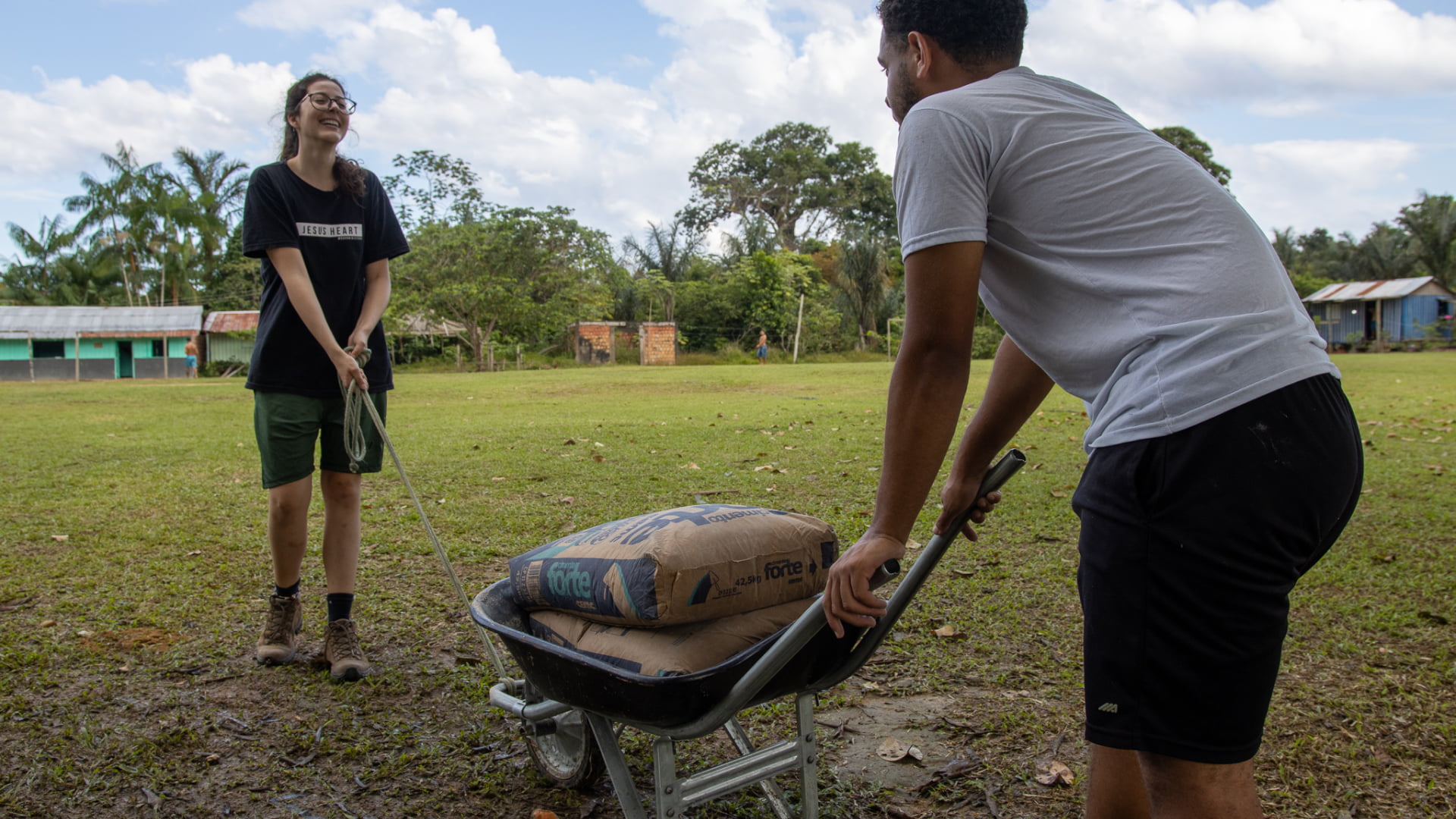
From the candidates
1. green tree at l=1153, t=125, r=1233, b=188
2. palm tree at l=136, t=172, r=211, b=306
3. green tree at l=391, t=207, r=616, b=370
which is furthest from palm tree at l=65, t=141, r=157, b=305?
green tree at l=1153, t=125, r=1233, b=188

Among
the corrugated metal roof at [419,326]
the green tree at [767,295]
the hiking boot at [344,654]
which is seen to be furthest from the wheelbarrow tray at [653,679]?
the green tree at [767,295]

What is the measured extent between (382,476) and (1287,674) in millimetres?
5800

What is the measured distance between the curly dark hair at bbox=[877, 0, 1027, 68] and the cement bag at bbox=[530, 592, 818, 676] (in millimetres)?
1165

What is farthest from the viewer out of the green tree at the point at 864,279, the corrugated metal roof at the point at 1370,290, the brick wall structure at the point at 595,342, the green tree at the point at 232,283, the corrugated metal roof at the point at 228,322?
the green tree at the point at 232,283

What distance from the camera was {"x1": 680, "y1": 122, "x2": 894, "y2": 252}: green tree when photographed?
179ft

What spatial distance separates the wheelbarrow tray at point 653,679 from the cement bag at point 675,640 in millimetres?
48

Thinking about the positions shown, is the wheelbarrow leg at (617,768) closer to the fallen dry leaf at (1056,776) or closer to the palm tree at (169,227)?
A: the fallen dry leaf at (1056,776)

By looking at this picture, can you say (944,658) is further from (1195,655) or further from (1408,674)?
(1195,655)

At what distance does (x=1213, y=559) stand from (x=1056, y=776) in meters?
1.37

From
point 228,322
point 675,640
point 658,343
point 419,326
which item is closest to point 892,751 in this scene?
point 675,640

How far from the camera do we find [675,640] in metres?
1.90

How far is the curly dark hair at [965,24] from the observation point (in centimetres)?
150

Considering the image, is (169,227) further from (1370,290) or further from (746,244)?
(1370,290)

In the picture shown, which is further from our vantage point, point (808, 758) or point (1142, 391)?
point (808, 758)
